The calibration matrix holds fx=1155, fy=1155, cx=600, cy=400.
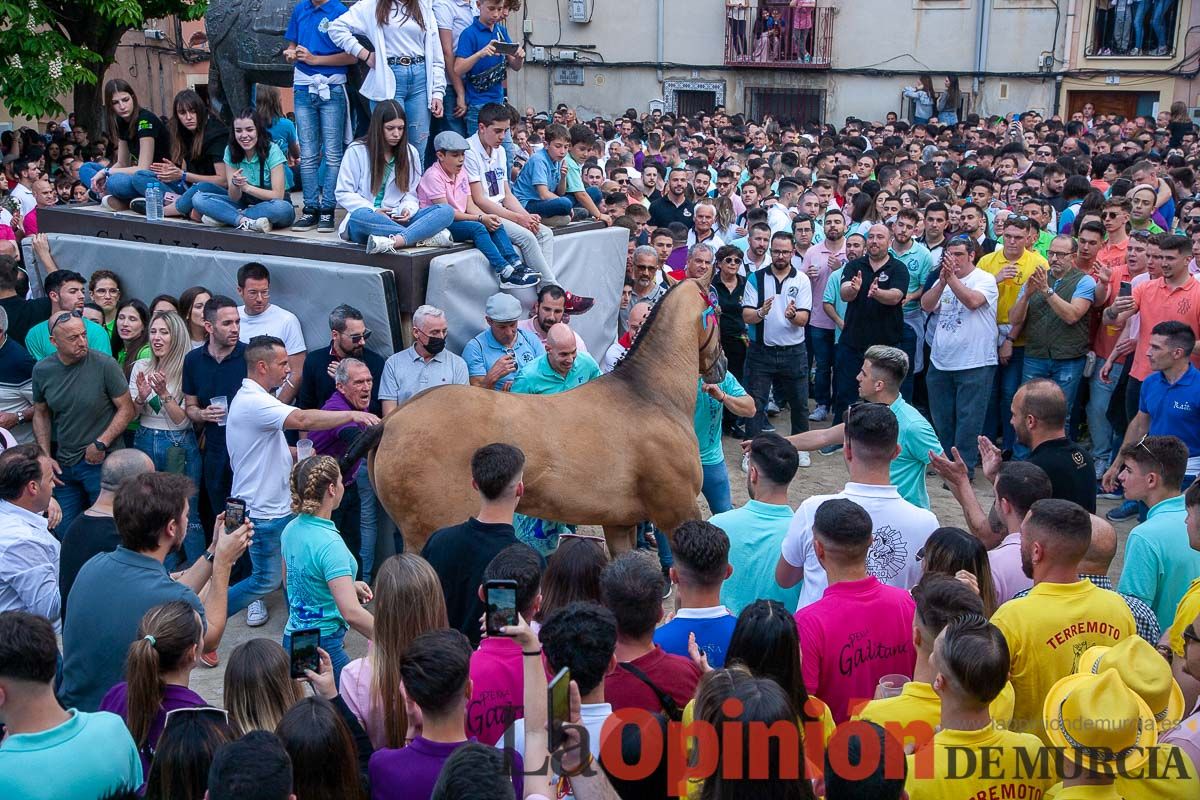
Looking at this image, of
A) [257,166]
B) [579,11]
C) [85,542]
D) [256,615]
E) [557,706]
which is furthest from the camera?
[579,11]

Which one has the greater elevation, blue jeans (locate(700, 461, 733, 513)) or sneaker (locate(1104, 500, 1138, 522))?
blue jeans (locate(700, 461, 733, 513))

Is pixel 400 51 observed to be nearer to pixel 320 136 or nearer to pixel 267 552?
pixel 320 136

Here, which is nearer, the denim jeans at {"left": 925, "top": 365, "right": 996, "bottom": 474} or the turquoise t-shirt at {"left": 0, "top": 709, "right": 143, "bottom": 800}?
the turquoise t-shirt at {"left": 0, "top": 709, "right": 143, "bottom": 800}

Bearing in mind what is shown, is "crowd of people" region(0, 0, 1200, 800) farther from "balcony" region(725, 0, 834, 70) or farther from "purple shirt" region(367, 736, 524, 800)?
"balcony" region(725, 0, 834, 70)

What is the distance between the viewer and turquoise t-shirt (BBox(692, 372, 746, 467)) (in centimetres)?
737

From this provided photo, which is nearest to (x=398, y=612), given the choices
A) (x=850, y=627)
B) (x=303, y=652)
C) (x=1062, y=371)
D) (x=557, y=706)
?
(x=303, y=652)

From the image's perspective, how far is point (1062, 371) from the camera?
8906 mm

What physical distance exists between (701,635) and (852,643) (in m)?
0.51

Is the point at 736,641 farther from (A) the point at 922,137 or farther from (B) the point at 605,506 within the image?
(A) the point at 922,137

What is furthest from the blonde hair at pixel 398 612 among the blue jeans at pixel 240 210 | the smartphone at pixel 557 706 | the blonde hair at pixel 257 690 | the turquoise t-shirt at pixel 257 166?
the turquoise t-shirt at pixel 257 166

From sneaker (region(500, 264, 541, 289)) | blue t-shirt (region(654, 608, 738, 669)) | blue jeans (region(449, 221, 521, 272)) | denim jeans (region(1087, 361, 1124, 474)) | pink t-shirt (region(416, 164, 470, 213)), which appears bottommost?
denim jeans (region(1087, 361, 1124, 474))

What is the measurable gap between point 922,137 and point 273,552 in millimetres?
16648

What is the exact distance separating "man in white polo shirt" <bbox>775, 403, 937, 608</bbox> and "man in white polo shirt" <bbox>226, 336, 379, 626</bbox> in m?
2.60

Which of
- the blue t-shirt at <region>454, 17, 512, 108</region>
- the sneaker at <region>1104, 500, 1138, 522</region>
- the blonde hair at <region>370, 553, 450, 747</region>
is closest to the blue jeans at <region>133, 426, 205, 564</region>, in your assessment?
the blue t-shirt at <region>454, 17, 512, 108</region>
